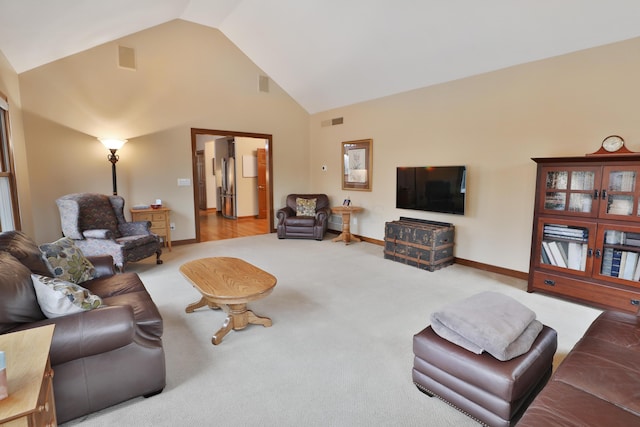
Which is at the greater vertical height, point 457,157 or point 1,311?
point 457,157

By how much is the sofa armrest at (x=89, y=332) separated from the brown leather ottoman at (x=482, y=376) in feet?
5.56

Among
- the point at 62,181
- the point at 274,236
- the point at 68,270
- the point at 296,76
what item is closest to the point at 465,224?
the point at 274,236

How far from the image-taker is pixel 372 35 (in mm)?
4625

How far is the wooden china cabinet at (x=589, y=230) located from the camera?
10.0 feet

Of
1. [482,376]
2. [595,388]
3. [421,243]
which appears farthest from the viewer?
[421,243]

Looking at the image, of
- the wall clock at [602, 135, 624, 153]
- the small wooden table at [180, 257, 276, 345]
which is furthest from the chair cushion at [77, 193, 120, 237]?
the wall clock at [602, 135, 624, 153]

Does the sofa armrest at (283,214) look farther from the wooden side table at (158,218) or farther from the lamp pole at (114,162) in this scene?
the lamp pole at (114,162)

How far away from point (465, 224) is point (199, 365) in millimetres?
3933

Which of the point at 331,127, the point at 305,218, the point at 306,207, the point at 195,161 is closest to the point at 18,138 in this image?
the point at 195,161

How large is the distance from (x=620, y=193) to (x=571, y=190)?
0.37 meters

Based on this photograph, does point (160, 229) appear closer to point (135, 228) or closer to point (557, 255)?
point (135, 228)

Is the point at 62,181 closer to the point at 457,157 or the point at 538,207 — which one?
the point at 457,157

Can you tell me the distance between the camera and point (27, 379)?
1.14 metres

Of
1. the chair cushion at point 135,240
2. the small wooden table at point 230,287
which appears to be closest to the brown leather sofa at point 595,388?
the small wooden table at point 230,287
